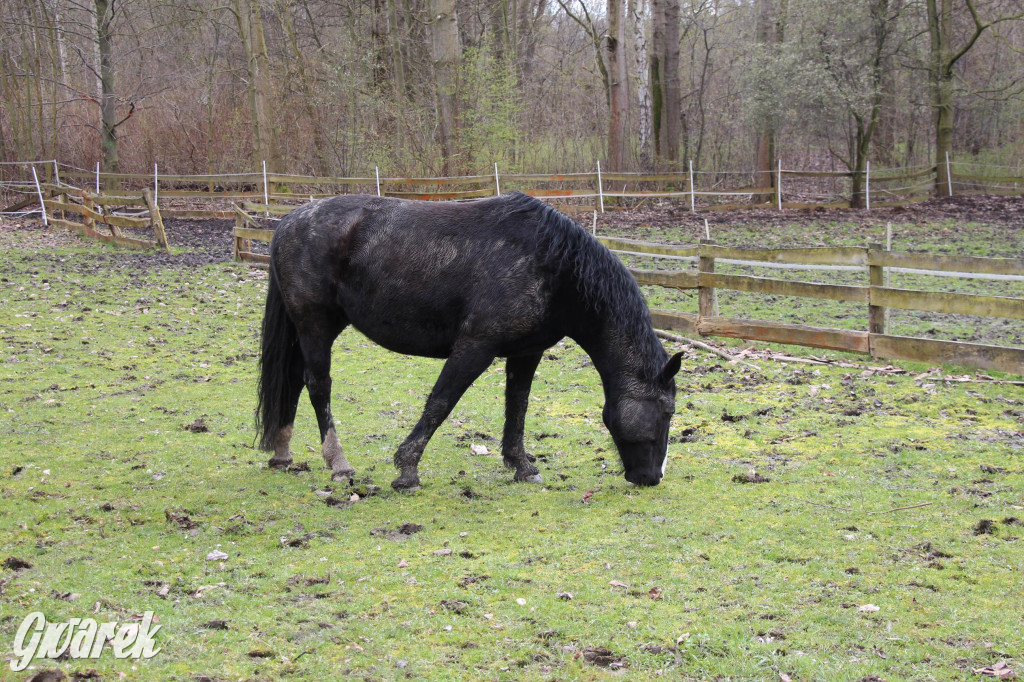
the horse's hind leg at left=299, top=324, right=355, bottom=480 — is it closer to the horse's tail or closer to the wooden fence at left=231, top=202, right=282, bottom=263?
the horse's tail

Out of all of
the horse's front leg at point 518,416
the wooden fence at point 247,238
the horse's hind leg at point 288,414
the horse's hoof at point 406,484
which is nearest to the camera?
the horse's hoof at point 406,484

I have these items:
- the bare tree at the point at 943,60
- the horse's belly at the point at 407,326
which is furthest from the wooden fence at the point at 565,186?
the horse's belly at the point at 407,326

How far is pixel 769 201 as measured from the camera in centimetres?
2573

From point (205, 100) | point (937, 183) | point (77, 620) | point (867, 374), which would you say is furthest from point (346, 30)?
point (77, 620)

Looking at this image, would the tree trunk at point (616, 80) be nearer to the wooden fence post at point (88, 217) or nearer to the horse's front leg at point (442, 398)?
the wooden fence post at point (88, 217)

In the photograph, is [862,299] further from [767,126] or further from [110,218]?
[767,126]

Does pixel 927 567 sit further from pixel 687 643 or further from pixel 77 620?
pixel 77 620

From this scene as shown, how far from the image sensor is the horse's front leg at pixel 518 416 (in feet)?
19.9

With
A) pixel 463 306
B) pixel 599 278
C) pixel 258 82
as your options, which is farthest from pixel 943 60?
pixel 463 306

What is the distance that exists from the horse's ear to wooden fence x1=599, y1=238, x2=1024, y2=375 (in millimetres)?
4216

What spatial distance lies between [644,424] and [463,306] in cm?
142

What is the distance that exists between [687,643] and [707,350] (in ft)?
22.2

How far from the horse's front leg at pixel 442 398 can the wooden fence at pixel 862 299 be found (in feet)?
16.9

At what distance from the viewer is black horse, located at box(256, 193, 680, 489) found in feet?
18.3
